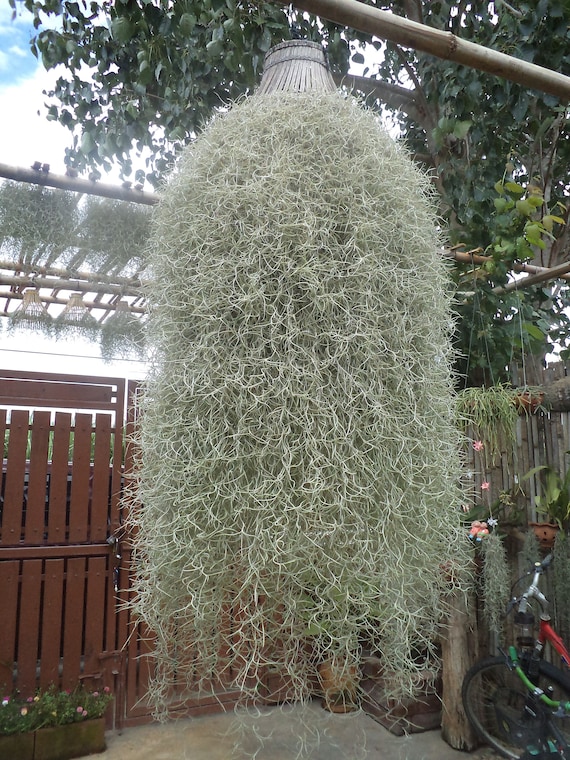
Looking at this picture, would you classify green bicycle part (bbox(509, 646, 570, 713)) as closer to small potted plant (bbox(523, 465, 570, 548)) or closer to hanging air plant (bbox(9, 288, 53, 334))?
small potted plant (bbox(523, 465, 570, 548))

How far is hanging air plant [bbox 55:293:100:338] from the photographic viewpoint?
2482 mm

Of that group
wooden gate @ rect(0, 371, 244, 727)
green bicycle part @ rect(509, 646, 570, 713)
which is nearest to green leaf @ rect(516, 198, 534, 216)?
green bicycle part @ rect(509, 646, 570, 713)

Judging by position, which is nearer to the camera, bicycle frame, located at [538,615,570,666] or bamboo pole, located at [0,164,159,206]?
bamboo pole, located at [0,164,159,206]

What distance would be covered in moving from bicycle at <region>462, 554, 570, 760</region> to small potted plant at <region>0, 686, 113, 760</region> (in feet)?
4.63

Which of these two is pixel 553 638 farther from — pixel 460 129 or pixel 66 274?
pixel 66 274

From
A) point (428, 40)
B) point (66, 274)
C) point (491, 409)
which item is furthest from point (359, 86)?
point (428, 40)

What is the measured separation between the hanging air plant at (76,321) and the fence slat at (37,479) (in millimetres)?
386

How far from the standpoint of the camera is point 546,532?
1903mm

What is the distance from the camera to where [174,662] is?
0.80m

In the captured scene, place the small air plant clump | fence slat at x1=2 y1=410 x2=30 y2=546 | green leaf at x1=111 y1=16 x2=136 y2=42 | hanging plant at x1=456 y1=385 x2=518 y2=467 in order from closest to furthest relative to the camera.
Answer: the small air plant clump, green leaf at x1=111 y1=16 x2=136 y2=42, hanging plant at x1=456 y1=385 x2=518 y2=467, fence slat at x1=2 y1=410 x2=30 y2=546

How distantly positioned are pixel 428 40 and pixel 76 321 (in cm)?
209

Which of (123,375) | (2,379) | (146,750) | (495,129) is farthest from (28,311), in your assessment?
(495,129)

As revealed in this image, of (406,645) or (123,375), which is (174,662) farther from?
(123,375)

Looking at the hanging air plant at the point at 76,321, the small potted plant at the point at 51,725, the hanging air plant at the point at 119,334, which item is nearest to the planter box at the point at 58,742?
the small potted plant at the point at 51,725
